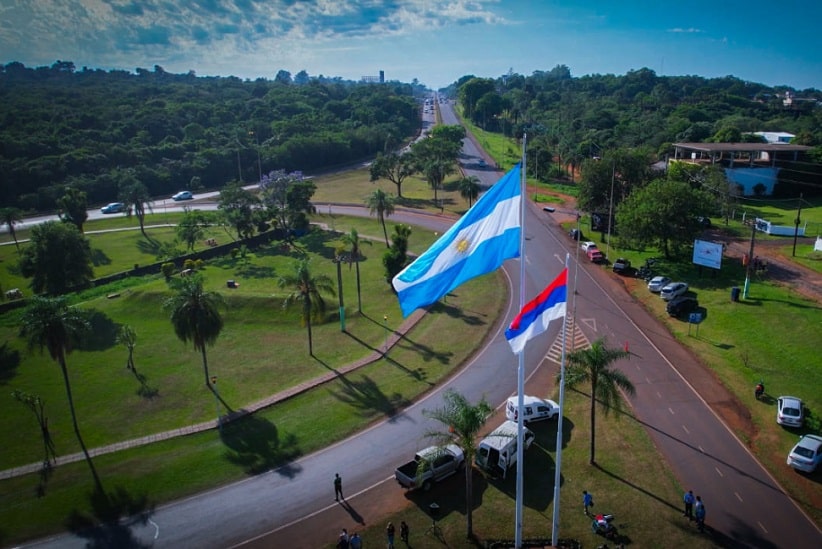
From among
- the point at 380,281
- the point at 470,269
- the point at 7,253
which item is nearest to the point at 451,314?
the point at 380,281

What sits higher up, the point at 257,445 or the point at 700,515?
the point at 700,515

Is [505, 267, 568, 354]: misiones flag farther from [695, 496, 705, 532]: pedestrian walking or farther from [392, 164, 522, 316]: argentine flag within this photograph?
[695, 496, 705, 532]: pedestrian walking

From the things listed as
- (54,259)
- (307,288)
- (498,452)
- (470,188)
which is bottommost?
(498,452)

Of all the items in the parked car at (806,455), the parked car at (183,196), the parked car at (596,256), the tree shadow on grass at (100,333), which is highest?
the parked car at (183,196)

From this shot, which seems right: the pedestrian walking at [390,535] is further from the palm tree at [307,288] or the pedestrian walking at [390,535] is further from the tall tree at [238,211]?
the tall tree at [238,211]

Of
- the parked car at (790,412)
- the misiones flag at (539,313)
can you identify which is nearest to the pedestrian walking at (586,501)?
the misiones flag at (539,313)

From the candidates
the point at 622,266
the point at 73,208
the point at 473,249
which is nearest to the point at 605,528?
the point at 473,249

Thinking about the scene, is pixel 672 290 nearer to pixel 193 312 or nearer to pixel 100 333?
pixel 193 312
